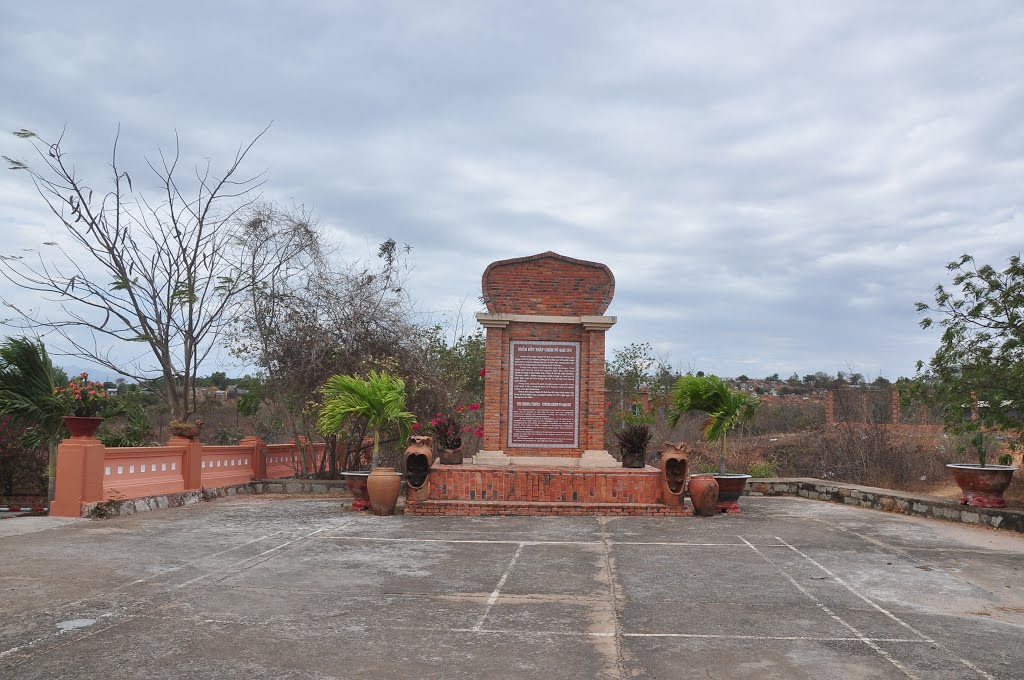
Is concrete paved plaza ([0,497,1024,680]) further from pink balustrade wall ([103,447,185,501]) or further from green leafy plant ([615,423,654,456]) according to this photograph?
green leafy plant ([615,423,654,456])

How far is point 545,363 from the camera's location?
43.6 ft

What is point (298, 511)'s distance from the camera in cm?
1163

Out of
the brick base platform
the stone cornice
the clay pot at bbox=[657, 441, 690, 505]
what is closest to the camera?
the clay pot at bbox=[657, 441, 690, 505]

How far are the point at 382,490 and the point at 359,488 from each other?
653mm

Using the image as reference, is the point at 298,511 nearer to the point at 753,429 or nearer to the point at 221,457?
the point at 221,457

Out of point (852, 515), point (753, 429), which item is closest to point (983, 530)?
point (852, 515)

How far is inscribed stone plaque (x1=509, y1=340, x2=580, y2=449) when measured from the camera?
1311 centimetres

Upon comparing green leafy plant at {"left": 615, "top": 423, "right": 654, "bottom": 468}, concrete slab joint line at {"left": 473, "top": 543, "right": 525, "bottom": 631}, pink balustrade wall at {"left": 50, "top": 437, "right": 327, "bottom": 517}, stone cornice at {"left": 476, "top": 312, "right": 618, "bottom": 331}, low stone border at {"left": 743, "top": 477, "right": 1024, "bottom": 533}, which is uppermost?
stone cornice at {"left": 476, "top": 312, "right": 618, "bottom": 331}

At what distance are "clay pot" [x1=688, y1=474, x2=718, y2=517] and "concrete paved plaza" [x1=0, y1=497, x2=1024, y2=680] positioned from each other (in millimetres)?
1382

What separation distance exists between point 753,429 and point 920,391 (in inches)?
741

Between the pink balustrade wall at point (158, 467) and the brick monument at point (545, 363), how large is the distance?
4.73m

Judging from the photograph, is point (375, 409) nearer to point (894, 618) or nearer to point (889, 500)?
point (894, 618)

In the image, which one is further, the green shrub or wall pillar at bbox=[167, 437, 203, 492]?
the green shrub

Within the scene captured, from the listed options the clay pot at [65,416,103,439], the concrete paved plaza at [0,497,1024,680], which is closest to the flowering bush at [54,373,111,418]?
the clay pot at [65,416,103,439]
